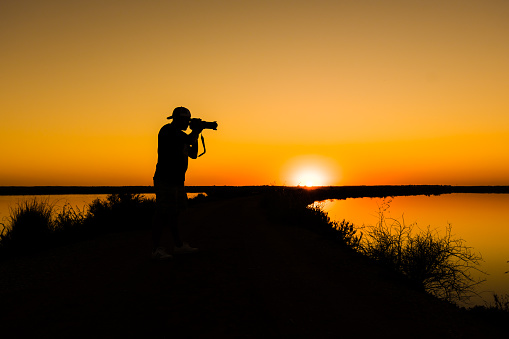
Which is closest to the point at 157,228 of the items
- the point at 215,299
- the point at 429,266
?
the point at 215,299

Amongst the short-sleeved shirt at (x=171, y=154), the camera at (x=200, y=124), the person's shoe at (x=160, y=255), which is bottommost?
the person's shoe at (x=160, y=255)

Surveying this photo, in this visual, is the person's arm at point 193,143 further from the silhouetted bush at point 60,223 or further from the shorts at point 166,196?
the silhouetted bush at point 60,223

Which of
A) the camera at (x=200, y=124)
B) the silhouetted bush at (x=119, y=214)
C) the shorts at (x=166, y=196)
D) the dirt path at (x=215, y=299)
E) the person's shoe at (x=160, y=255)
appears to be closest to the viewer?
the dirt path at (x=215, y=299)

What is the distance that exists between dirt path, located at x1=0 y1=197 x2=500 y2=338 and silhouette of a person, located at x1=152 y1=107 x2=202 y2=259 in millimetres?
650

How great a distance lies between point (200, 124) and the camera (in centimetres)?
694

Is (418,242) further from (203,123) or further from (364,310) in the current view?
(203,123)

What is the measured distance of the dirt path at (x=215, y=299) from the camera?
3770 mm

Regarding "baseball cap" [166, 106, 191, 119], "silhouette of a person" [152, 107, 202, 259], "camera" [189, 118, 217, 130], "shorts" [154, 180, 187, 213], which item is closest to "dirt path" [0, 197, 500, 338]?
"silhouette of a person" [152, 107, 202, 259]

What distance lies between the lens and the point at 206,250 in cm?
754

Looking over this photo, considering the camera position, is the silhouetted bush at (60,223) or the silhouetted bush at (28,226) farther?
the silhouetted bush at (60,223)

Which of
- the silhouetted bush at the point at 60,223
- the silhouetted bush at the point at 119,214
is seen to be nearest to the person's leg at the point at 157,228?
the silhouetted bush at the point at 60,223

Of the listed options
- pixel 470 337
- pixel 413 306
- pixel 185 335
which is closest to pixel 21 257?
pixel 185 335

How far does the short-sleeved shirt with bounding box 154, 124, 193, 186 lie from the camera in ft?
21.9

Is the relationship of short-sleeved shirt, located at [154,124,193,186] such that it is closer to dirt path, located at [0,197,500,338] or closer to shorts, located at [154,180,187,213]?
shorts, located at [154,180,187,213]
